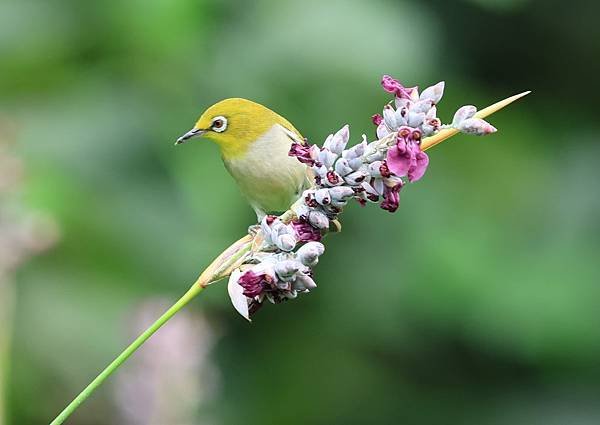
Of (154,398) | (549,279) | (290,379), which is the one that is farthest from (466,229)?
(154,398)

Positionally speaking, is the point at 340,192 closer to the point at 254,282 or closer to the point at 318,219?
the point at 318,219

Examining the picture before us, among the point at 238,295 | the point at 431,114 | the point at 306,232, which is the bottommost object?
the point at 238,295

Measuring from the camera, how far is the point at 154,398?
293 centimetres

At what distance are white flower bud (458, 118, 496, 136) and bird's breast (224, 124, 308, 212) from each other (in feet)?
2.65

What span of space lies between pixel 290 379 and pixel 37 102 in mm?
1876

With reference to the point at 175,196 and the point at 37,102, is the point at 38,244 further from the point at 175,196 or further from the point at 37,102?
the point at 37,102

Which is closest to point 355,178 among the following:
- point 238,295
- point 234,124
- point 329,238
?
point 238,295

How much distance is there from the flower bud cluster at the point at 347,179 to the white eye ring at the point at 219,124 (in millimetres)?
540

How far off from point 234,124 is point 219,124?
0.06 m

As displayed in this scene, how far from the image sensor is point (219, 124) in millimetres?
2242

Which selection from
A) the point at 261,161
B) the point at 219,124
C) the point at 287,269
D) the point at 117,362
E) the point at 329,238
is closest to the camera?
the point at 117,362

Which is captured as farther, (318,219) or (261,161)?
(261,161)

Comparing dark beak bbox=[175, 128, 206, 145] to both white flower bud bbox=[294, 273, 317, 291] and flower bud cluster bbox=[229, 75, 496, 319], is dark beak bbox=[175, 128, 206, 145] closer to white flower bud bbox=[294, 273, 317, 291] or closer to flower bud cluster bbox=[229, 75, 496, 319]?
flower bud cluster bbox=[229, 75, 496, 319]

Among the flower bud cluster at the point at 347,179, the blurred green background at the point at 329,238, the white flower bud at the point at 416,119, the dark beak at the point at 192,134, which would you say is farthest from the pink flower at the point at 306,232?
the blurred green background at the point at 329,238
